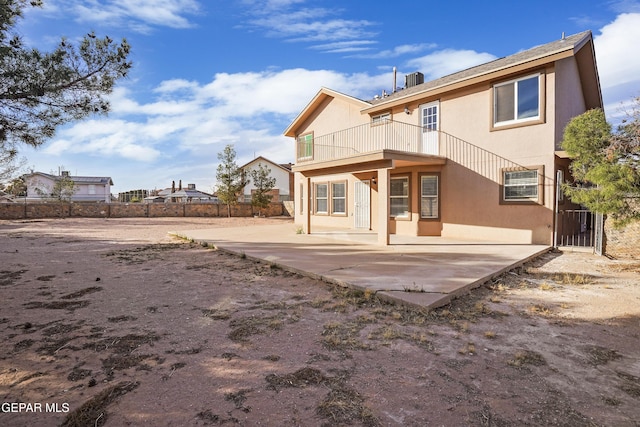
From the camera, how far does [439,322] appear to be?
422cm

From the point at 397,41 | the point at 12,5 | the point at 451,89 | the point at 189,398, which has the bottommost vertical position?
the point at 189,398

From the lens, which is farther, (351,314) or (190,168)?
(190,168)

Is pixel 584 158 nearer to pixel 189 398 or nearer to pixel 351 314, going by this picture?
pixel 351 314

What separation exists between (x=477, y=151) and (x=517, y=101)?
5.86 feet

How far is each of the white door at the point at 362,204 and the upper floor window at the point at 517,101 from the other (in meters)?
5.49

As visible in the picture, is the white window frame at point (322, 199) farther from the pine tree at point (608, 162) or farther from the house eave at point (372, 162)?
the pine tree at point (608, 162)

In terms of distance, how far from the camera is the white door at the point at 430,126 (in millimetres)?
11945

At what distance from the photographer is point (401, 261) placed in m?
7.59

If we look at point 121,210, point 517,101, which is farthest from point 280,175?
point 517,101

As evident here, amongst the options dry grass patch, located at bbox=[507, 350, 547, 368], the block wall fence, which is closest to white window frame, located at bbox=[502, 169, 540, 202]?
dry grass patch, located at bbox=[507, 350, 547, 368]

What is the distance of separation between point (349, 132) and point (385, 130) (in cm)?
239

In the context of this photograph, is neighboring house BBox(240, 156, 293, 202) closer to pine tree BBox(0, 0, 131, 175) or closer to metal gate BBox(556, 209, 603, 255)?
metal gate BBox(556, 209, 603, 255)

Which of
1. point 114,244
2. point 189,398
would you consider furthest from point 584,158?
point 114,244

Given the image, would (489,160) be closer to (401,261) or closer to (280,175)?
(401,261)
